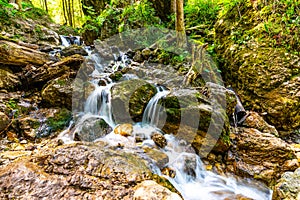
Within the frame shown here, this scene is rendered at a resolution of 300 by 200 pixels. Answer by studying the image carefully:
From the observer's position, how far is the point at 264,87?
5.57 metres

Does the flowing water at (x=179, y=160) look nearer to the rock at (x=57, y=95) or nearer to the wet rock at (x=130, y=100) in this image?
the wet rock at (x=130, y=100)

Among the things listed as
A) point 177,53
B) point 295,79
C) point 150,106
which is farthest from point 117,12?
point 295,79

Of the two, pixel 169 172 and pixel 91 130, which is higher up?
pixel 91 130

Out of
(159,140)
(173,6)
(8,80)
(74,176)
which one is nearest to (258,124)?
(159,140)

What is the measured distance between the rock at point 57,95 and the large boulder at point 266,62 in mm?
5269

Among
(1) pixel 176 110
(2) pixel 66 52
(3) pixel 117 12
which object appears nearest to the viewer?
(1) pixel 176 110

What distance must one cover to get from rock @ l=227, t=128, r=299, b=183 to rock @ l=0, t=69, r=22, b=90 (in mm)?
6493

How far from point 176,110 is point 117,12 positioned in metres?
8.61

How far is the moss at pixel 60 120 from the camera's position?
501 cm

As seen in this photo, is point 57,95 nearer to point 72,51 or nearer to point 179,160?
point 179,160

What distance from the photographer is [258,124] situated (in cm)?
504

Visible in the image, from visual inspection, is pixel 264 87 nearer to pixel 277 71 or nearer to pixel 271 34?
pixel 277 71

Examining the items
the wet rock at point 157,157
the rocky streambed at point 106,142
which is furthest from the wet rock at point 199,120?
the wet rock at point 157,157

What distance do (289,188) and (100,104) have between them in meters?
4.95
